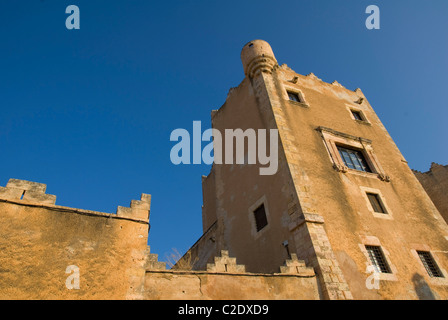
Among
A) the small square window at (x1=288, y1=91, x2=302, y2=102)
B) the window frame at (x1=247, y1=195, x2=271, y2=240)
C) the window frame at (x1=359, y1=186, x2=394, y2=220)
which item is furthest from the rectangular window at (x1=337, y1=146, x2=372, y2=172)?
the window frame at (x1=247, y1=195, x2=271, y2=240)

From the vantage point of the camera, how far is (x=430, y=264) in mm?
11906

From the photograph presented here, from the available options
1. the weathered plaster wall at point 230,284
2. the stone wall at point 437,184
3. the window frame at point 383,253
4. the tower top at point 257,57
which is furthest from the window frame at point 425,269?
the stone wall at point 437,184

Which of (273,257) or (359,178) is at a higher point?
(359,178)

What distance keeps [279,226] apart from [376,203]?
4405 mm

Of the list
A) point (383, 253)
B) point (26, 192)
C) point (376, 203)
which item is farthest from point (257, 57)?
point (26, 192)

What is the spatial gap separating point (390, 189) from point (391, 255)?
362 cm

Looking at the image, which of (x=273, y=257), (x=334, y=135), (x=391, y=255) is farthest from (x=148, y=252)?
(x=334, y=135)

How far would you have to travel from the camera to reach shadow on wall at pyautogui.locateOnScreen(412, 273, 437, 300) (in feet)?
34.7

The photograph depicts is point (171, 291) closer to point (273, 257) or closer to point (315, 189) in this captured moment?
point (273, 257)

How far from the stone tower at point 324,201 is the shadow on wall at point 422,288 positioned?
0.04m

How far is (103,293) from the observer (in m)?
7.16

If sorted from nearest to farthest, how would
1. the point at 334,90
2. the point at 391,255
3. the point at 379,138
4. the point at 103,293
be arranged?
the point at 103,293 < the point at 391,255 < the point at 379,138 < the point at 334,90

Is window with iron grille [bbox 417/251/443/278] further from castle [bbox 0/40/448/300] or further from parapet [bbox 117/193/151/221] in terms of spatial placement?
parapet [bbox 117/193/151/221]

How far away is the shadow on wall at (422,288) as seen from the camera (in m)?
10.6
